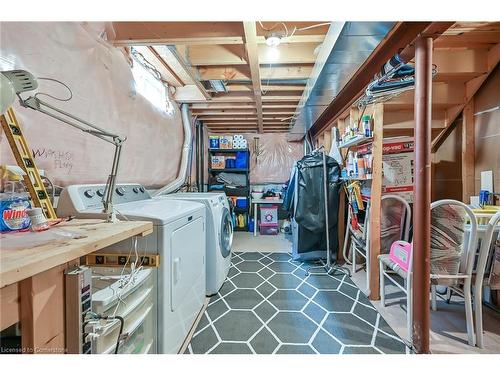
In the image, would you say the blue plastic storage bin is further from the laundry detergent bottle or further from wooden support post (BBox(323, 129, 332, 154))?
the laundry detergent bottle

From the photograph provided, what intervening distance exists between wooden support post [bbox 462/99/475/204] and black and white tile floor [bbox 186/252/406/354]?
5.25 ft

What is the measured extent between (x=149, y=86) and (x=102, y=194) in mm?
1304

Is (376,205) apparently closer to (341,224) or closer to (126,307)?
(341,224)

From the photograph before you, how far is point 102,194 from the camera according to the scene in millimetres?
1405

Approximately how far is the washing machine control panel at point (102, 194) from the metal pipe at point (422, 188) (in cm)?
191

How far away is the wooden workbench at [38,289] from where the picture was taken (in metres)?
0.51

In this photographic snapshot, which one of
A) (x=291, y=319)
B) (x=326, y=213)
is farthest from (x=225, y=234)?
(x=326, y=213)

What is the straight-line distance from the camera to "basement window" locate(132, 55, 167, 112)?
1979 millimetres

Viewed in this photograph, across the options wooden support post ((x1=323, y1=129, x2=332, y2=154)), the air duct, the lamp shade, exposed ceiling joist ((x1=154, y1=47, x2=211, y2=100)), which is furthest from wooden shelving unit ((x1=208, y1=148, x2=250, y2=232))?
the lamp shade

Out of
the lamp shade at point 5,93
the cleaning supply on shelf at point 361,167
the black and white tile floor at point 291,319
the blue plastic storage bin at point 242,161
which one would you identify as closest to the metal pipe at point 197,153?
Result: the blue plastic storage bin at point 242,161

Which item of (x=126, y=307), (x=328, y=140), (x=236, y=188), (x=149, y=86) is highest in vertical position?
(x=149, y=86)
